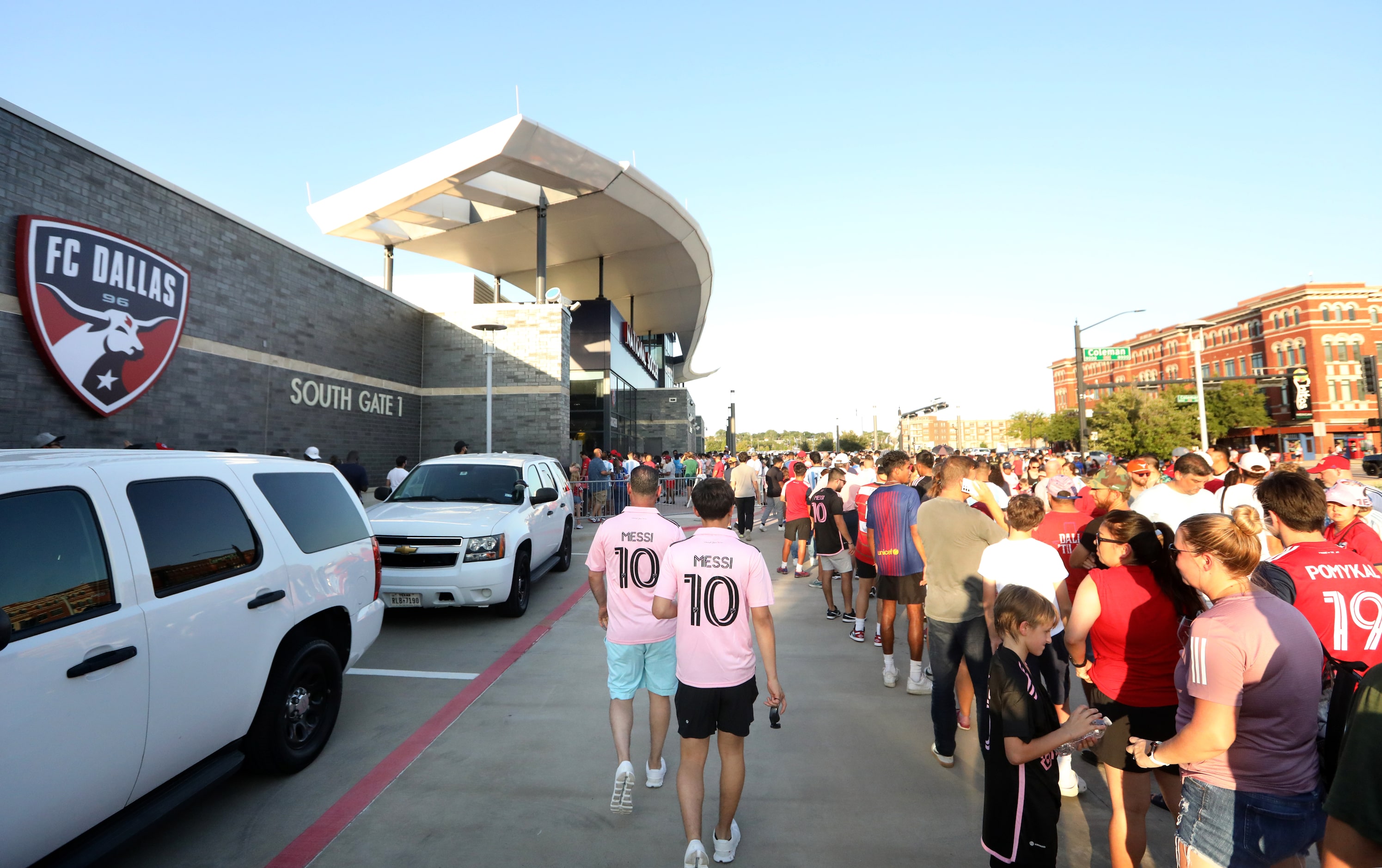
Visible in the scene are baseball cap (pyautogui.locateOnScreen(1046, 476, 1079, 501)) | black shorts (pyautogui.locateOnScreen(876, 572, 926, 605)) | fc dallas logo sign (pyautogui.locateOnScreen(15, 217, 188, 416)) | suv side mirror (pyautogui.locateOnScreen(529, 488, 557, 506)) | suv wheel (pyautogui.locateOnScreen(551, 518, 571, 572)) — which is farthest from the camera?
suv wheel (pyautogui.locateOnScreen(551, 518, 571, 572))

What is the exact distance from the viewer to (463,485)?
26.5 ft

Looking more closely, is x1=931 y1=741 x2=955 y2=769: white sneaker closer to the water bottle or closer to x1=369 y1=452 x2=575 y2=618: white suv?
the water bottle

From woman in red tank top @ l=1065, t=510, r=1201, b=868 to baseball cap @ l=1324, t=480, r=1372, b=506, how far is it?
90.7 inches

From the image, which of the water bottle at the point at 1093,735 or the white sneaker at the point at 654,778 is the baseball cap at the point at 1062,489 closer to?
the water bottle at the point at 1093,735

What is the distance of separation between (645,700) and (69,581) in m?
3.73

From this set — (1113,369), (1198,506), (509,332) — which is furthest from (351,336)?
(1113,369)

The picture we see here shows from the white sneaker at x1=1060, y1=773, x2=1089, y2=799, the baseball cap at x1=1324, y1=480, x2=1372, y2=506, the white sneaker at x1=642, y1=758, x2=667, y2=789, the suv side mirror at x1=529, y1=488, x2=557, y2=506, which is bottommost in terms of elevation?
the white sneaker at x1=1060, y1=773, x2=1089, y2=799

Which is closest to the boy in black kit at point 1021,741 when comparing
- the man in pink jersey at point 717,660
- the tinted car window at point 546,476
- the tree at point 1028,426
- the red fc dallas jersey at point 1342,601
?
the man in pink jersey at point 717,660

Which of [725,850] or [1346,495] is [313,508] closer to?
[725,850]

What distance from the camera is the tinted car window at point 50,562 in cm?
229

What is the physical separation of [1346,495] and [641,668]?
471cm

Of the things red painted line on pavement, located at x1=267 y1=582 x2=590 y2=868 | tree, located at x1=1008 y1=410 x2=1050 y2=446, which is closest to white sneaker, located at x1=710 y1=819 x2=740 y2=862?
red painted line on pavement, located at x1=267 y1=582 x2=590 y2=868

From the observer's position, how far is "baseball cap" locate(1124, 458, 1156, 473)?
679 cm

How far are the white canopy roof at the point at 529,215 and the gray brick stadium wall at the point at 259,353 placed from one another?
171 inches
